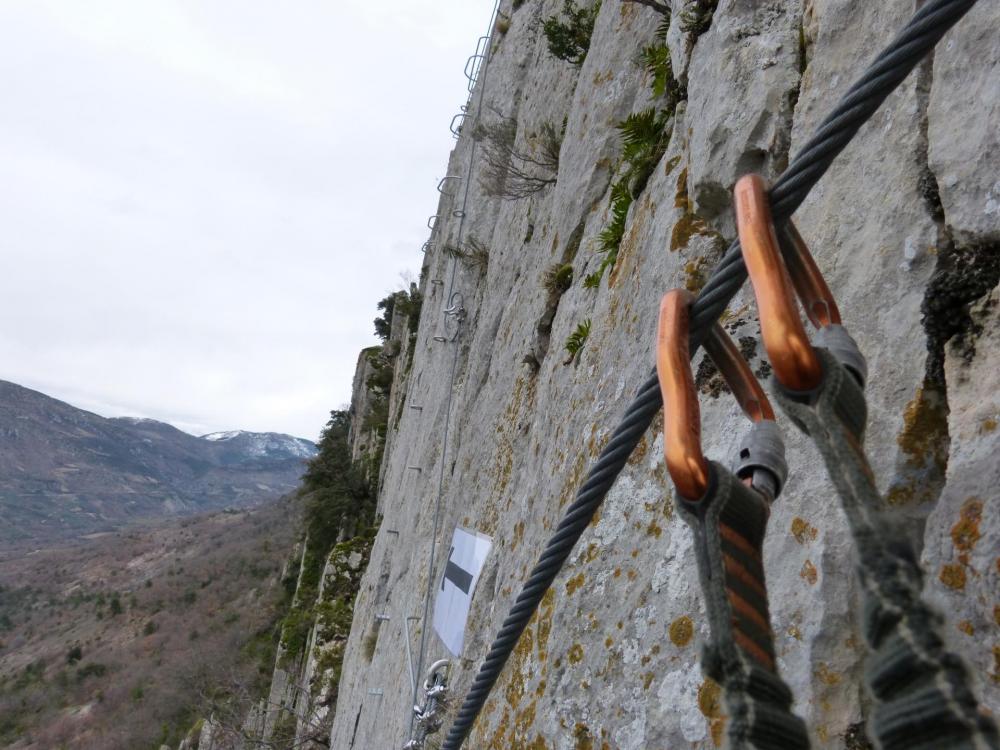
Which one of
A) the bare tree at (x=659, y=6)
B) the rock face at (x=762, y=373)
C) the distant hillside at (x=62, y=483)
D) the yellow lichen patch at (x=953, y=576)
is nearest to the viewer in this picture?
the yellow lichen patch at (x=953, y=576)

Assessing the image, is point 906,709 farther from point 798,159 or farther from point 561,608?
point 561,608

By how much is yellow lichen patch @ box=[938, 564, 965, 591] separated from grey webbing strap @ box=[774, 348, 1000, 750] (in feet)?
2.57

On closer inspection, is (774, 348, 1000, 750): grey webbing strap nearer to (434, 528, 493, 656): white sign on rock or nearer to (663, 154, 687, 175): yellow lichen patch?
(663, 154, 687, 175): yellow lichen patch

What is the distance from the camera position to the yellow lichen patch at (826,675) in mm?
1773

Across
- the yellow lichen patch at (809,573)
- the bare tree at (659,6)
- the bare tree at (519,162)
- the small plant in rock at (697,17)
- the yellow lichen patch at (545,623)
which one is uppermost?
the bare tree at (519,162)

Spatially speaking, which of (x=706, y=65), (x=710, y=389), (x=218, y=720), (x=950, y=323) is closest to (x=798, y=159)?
(x=950, y=323)

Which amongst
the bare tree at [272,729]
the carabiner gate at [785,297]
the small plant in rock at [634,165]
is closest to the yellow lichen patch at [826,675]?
the carabiner gate at [785,297]

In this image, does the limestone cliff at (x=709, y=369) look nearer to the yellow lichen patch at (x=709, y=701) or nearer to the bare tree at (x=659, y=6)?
the yellow lichen patch at (x=709, y=701)

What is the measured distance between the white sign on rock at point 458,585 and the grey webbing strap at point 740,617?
365 cm

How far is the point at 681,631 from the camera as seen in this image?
7.11 ft

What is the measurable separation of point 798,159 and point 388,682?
22.5ft

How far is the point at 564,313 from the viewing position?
183 inches

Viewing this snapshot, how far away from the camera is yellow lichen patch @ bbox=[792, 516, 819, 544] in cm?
195

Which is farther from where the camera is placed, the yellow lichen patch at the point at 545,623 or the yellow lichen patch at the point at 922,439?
the yellow lichen patch at the point at 545,623
